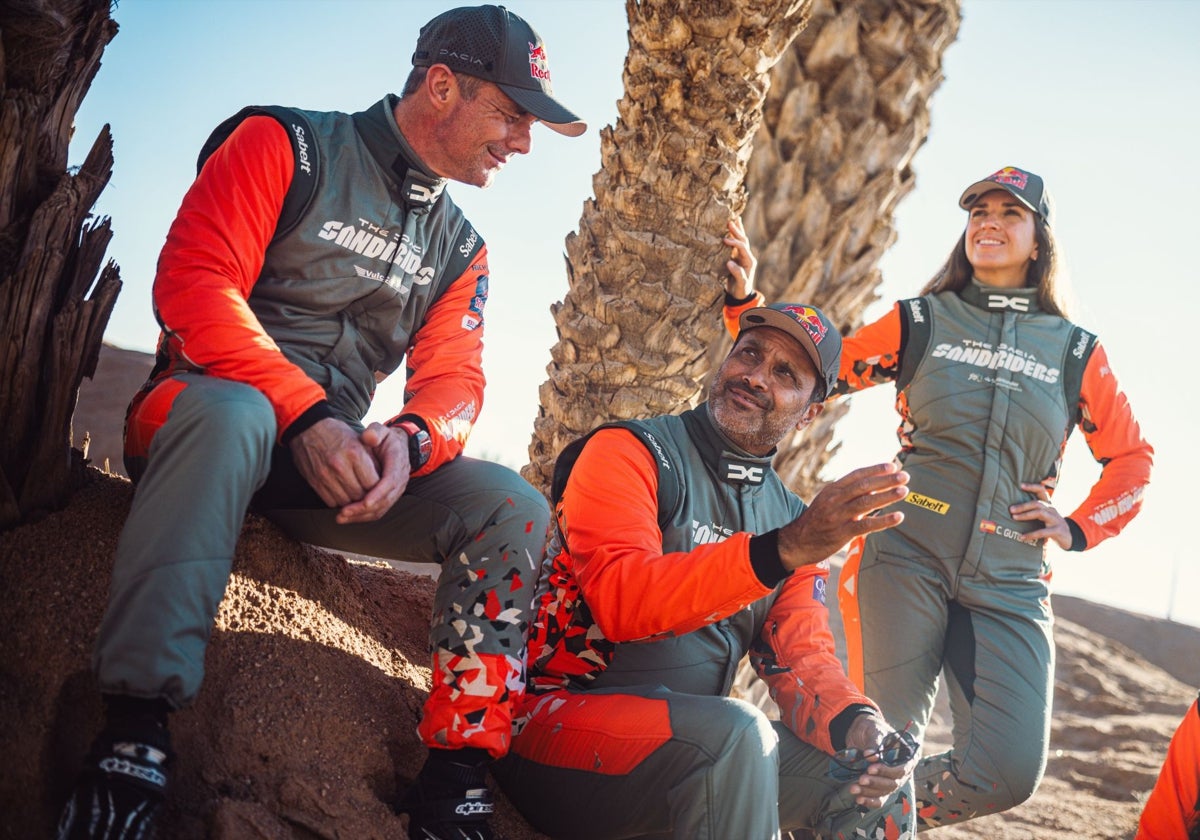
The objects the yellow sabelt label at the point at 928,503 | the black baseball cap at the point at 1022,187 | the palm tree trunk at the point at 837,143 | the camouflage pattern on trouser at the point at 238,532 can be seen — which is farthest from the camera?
the palm tree trunk at the point at 837,143

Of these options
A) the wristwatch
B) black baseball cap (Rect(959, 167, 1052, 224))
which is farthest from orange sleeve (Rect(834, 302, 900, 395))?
the wristwatch

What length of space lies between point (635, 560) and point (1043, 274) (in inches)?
106

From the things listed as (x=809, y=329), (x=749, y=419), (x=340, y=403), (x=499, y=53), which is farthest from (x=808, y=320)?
(x=340, y=403)

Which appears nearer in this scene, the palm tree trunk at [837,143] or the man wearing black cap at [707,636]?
the man wearing black cap at [707,636]

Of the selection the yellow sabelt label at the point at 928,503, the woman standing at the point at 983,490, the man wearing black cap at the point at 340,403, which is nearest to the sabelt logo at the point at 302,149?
the man wearing black cap at the point at 340,403

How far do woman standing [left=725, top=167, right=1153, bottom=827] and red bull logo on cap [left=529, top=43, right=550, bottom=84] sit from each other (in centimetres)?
167

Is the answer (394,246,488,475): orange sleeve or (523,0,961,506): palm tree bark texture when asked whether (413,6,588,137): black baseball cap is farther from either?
(523,0,961,506): palm tree bark texture

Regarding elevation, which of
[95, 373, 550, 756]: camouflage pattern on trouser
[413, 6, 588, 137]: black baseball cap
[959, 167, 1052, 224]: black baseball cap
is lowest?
[95, 373, 550, 756]: camouflage pattern on trouser

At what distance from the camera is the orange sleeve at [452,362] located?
3.02 meters

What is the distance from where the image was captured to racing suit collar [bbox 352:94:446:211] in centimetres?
308

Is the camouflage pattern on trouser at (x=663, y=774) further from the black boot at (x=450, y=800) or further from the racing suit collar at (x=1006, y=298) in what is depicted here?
the racing suit collar at (x=1006, y=298)

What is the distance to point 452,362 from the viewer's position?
3.26 m

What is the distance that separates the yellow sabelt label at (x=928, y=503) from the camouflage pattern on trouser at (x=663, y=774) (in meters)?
1.35

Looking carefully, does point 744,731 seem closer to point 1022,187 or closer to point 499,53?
point 499,53
